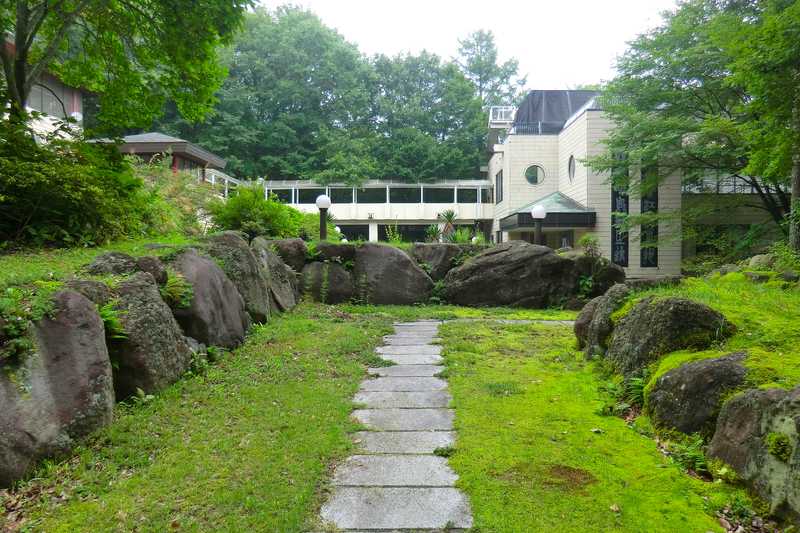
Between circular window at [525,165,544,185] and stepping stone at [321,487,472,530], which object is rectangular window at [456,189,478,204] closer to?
circular window at [525,165,544,185]

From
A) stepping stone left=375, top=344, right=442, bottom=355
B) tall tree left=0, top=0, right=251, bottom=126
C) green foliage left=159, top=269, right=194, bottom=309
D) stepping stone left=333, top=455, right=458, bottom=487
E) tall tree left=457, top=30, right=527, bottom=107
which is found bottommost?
stepping stone left=333, top=455, right=458, bottom=487

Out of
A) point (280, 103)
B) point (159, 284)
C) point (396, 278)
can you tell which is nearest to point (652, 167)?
point (396, 278)

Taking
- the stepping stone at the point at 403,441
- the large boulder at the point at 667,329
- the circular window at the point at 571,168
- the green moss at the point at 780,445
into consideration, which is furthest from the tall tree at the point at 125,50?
the circular window at the point at 571,168

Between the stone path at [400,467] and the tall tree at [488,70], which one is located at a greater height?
the tall tree at [488,70]

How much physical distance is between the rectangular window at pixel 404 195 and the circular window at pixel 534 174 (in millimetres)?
12427

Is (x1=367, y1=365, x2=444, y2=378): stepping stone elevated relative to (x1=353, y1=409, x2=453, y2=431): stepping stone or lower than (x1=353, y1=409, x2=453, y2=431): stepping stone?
elevated

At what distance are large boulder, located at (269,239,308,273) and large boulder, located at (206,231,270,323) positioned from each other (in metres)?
3.00

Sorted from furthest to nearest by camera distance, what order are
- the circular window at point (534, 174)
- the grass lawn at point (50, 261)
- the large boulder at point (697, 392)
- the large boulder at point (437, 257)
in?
the circular window at point (534, 174) < the large boulder at point (437, 257) < the grass lawn at point (50, 261) < the large boulder at point (697, 392)

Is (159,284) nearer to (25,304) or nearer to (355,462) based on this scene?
(25,304)

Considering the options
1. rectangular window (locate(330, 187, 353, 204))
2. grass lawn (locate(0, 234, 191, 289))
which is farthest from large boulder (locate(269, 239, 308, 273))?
rectangular window (locate(330, 187, 353, 204))

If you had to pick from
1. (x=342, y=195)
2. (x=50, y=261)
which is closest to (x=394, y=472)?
(x=50, y=261)

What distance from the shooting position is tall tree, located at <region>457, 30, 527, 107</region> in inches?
1703

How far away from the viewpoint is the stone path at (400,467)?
298 cm

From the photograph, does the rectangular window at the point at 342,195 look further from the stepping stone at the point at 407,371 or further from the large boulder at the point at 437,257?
the stepping stone at the point at 407,371
